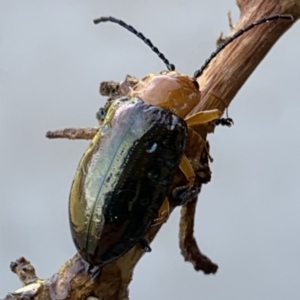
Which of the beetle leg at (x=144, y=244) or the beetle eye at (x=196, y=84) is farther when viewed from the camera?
the beetle eye at (x=196, y=84)

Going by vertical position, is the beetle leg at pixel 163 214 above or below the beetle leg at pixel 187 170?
below

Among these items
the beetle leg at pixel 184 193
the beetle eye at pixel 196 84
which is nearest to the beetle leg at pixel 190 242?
the beetle leg at pixel 184 193

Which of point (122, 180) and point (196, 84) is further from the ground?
point (196, 84)

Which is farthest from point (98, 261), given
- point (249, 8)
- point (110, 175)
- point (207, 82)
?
point (249, 8)

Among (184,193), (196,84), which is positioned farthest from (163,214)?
(196,84)

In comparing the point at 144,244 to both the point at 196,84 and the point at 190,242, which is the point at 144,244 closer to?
the point at 190,242

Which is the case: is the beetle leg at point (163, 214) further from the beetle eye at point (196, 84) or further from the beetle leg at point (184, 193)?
the beetle eye at point (196, 84)

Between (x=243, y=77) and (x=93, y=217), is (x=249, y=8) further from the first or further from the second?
(x=93, y=217)

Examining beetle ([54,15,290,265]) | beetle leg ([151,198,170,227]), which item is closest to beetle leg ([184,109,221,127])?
beetle ([54,15,290,265])
